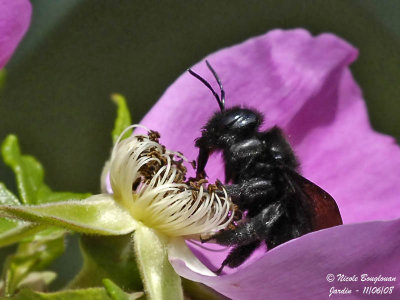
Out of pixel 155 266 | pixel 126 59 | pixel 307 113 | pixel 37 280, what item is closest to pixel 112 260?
pixel 155 266

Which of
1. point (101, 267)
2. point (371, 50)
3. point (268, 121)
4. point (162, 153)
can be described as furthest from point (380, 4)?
point (101, 267)

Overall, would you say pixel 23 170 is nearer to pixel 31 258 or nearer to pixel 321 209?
pixel 31 258

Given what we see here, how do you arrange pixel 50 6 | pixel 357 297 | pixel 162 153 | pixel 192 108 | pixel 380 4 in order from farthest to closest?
pixel 380 4 < pixel 50 6 < pixel 192 108 < pixel 162 153 < pixel 357 297

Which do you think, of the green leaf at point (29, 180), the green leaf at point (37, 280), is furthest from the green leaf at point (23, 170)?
the green leaf at point (37, 280)

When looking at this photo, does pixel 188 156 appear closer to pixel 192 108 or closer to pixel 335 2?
pixel 192 108

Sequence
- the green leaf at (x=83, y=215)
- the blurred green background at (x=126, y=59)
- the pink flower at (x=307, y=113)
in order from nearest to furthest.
A: the green leaf at (x=83, y=215)
the pink flower at (x=307, y=113)
the blurred green background at (x=126, y=59)

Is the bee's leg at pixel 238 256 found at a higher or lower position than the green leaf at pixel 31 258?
higher

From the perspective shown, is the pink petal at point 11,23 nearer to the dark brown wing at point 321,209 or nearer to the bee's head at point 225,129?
the bee's head at point 225,129
